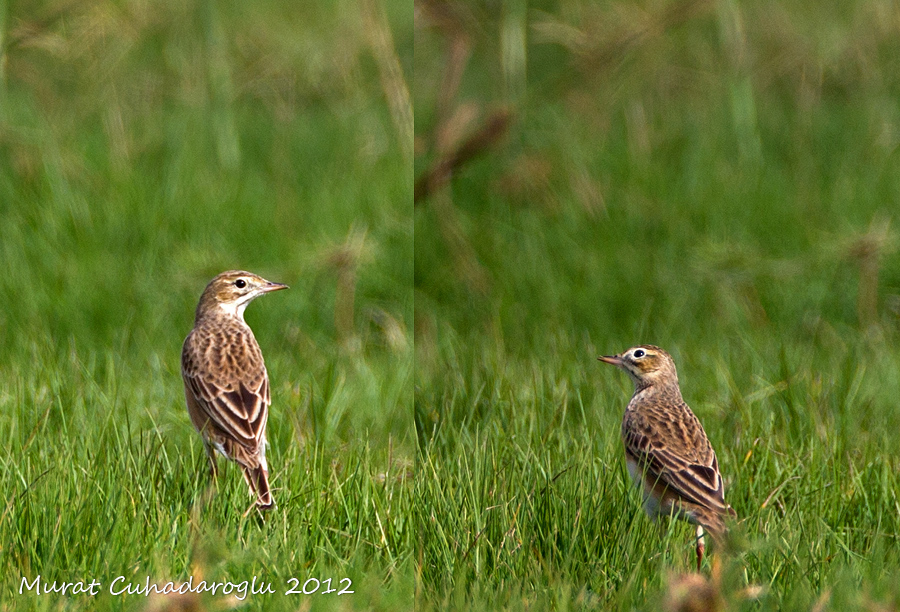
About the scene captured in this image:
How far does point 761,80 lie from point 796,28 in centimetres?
60

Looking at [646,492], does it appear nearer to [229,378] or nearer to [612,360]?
[612,360]

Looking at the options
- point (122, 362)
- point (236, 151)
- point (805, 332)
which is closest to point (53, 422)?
point (122, 362)

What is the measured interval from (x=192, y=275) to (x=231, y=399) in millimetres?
2403

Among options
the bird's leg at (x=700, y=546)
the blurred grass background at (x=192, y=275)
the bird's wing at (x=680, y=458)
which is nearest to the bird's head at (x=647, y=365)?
the bird's wing at (x=680, y=458)

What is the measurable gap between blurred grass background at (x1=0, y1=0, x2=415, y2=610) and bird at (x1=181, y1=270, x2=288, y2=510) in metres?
0.12

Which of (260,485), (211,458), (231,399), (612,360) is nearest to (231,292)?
(231,399)

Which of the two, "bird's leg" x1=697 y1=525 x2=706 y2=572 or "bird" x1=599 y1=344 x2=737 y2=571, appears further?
"bird" x1=599 y1=344 x2=737 y2=571

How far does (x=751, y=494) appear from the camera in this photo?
4.85 metres

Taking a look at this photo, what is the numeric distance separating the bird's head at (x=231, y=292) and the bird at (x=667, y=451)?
5.63 feet

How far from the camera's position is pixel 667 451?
4934mm

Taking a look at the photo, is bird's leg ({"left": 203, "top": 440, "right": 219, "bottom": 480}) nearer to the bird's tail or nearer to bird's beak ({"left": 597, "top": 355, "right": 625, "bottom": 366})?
the bird's tail

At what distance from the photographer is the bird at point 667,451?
4570 mm

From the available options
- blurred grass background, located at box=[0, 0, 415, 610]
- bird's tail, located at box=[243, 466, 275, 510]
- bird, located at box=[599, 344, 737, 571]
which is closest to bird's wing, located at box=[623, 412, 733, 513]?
bird, located at box=[599, 344, 737, 571]

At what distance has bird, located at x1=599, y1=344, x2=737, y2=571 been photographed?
4.57m
